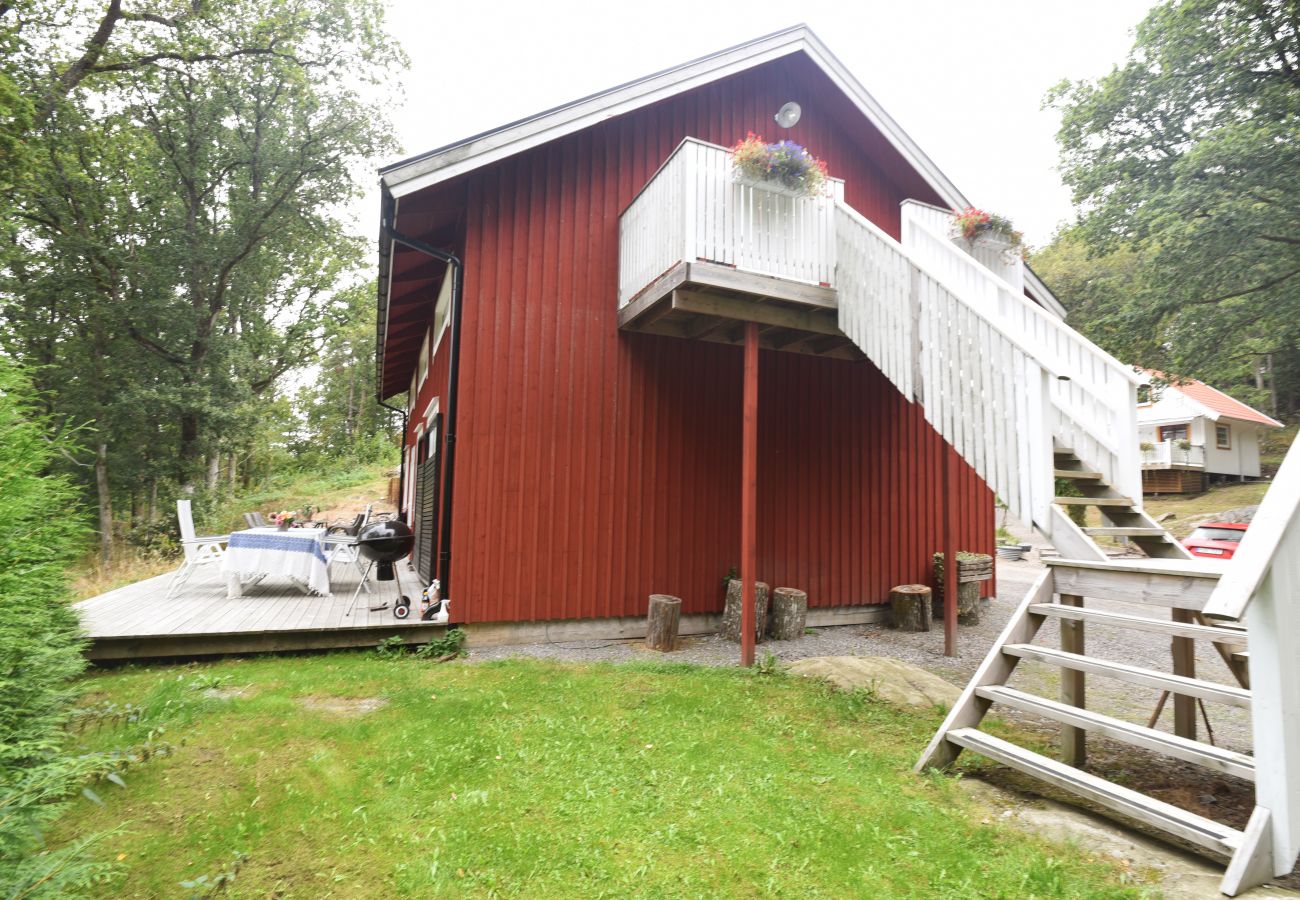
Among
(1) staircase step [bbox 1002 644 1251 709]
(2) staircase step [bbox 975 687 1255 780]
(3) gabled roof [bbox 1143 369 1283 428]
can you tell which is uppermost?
(3) gabled roof [bbox 1143 369 1283 428]

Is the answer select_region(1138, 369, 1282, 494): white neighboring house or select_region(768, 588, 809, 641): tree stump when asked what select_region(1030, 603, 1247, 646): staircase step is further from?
select_region(1138, 369, 1282, 494): white neighboring house

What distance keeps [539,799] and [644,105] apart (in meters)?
6.48

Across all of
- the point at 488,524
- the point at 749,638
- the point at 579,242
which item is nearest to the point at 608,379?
the point at 579,242

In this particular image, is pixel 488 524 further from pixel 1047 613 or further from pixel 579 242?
pixel 1047 613

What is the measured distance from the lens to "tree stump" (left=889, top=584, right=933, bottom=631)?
24.2 ft


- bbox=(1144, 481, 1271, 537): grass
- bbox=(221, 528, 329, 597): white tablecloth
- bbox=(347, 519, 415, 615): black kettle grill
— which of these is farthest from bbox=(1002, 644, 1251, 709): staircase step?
bbox=(1144, 481, 1271, 537): grass

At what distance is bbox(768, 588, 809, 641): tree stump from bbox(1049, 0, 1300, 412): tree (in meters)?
13.9

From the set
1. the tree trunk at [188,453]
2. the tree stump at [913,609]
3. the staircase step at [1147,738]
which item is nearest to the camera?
the staircase step at [1147,738]

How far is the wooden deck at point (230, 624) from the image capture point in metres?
4.98

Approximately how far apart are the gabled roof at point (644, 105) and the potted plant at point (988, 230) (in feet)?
5.20

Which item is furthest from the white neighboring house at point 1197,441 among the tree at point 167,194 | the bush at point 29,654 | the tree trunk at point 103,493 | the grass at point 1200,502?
the tree trunk at point 103,493

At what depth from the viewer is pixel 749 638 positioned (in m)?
5.35

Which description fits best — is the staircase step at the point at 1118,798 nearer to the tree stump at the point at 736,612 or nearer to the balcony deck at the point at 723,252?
the tree stump at the point at 736,612

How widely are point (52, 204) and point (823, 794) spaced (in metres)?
21.2
